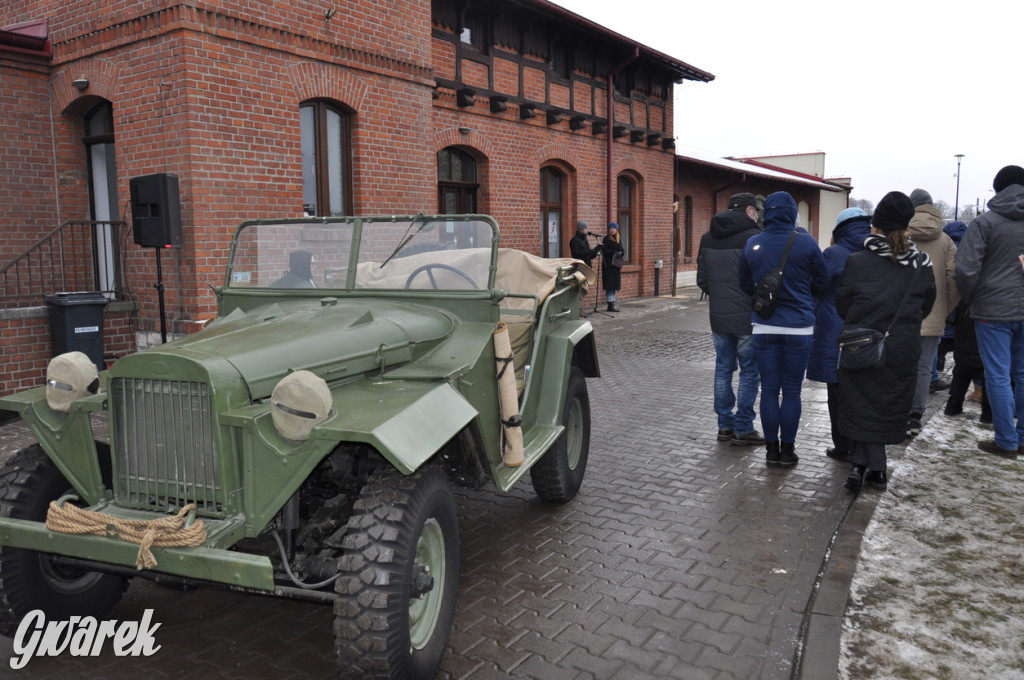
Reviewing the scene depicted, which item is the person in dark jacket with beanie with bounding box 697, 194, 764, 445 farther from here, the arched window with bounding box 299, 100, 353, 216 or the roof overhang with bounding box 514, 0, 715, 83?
the roof overhang with bounding box 514, 0, 715, 83

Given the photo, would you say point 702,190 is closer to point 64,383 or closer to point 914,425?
point 914,425

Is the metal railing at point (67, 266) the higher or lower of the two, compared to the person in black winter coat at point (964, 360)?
higher

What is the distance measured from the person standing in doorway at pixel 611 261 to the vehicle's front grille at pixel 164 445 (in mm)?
13339

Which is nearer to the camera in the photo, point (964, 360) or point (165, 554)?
point (165, 554)

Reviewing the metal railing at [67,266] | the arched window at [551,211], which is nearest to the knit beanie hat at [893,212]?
the metal railing at [67,266]

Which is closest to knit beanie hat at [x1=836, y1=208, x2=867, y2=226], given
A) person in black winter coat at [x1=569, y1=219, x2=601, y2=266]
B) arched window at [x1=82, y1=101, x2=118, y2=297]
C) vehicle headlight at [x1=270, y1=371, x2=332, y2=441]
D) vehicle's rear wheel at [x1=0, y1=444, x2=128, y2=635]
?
vehicle headlight at [x1=270, y1=371, x2=332, y2=441]

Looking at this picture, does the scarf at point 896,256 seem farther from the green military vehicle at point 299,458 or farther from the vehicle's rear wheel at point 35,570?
the vehicle's rear wheel at point 35,570

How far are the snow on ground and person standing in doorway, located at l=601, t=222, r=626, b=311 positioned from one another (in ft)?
33.6

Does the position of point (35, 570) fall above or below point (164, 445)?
below

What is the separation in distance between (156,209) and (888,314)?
6.59 metres

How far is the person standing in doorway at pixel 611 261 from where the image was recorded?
15812mm

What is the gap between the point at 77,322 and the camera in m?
8.09

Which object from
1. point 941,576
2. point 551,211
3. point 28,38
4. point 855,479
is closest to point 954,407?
point 855,479

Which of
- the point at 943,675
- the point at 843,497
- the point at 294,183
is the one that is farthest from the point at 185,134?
the point at 943,675
